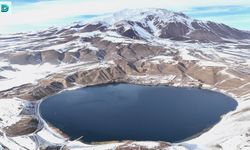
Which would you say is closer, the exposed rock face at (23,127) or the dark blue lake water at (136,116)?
the dark blue lake water at (136,116)

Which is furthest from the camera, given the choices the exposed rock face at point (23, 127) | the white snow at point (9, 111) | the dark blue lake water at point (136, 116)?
the white snow at point (9, 111)

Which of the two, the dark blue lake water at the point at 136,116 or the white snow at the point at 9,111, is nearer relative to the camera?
the dark blue lake water at the point at 136,116

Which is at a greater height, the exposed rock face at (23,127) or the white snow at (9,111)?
the exposed rock face at (23,127)

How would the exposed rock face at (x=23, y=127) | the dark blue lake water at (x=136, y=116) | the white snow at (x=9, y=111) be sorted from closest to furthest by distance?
the dark blue lake water at (x=136, y=116) < the exposed rock face at (x=23, y=127) < the white snow at (x=9, y=111)

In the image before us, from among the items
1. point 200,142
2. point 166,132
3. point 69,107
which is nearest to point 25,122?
point 69,107

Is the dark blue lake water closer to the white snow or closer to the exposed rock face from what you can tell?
the exposed rock face

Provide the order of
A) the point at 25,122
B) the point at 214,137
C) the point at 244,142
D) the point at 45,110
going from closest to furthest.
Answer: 1. the point at 244,142
2. the point at 214,137
3. the point at 25,122
4. the point at 45,110

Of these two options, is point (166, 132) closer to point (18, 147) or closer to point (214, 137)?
point (214, 137)

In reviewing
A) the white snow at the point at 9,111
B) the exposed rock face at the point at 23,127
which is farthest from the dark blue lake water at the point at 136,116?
the white snow at the point at 9,111

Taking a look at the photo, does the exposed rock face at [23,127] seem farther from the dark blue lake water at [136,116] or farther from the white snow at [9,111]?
the dark blue lake water at [136,116]
